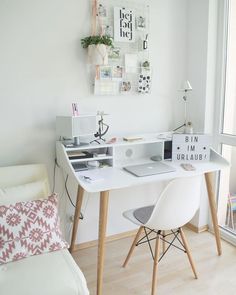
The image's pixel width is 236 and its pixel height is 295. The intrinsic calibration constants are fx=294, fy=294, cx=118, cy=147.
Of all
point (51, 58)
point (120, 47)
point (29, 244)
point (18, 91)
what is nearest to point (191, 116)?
point (120, 47)

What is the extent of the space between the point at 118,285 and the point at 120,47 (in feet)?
5.79

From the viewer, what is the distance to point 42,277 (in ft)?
4.64

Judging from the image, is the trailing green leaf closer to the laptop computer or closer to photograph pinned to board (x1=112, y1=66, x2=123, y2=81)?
photograph pinned to board (x1=112, y1=66, x2=123, y2=81)

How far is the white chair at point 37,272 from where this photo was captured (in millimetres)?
1359

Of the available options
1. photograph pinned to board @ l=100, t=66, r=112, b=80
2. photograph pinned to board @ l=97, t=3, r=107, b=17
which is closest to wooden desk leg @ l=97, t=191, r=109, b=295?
photograph pinned to board @ l=100, t=66, r=112, b=80

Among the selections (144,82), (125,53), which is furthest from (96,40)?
(144,82)

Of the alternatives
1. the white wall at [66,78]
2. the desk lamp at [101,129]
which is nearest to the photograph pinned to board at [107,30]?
the white wall at [66,78]

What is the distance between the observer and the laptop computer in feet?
6.63

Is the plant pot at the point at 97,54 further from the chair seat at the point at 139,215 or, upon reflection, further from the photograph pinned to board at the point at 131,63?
the chair seat at the point at 139,215

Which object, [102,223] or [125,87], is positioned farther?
[125,87]

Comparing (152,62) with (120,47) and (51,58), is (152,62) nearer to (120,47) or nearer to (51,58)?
(120,47)

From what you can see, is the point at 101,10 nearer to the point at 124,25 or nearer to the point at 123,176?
the point at 124,25

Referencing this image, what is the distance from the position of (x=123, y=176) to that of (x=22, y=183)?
0.67 meters

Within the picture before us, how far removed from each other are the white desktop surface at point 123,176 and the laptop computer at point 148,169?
1.3 inches
